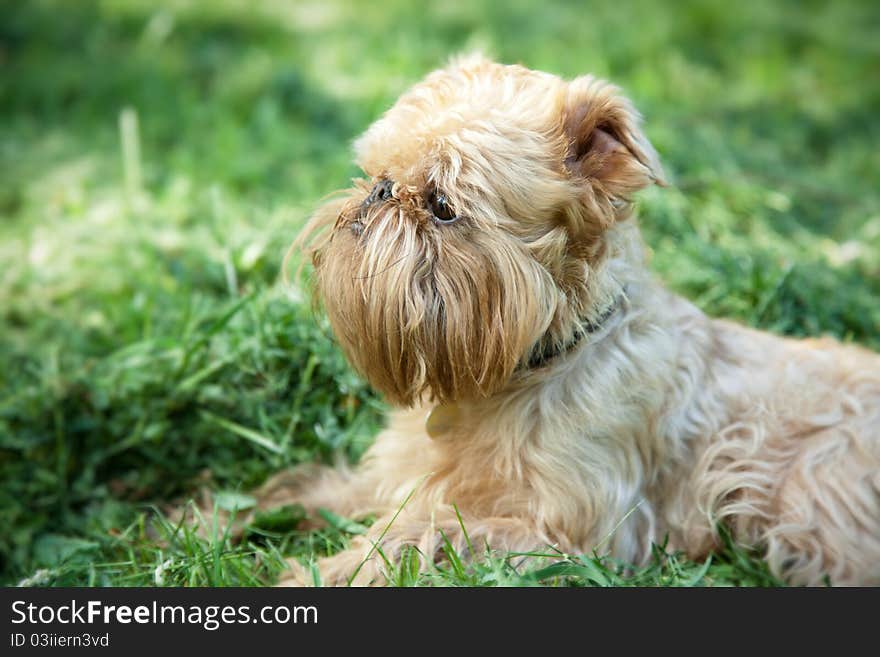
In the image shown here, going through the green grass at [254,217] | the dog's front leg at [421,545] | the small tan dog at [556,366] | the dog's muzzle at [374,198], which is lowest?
the dog's front leg at [421,545]

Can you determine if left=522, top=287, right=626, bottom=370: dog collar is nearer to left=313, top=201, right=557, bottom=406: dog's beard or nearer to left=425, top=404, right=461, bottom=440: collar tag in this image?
left=313, top=201, right=557, bottom=406: dog's beard

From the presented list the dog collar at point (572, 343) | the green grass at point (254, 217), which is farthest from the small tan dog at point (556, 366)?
the green grass at point (254, 217)

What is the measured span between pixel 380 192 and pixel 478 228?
34 cm

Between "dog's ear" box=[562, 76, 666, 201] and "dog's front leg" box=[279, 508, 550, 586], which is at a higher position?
"dog's ear" box=[562, 76, 666, 201]

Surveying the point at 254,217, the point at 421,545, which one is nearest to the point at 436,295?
the point at 421,545

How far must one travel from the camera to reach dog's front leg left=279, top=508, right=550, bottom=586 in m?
3.16

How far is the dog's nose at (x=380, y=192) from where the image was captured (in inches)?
120

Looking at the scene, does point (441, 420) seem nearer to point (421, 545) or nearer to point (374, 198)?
point (421, 545)

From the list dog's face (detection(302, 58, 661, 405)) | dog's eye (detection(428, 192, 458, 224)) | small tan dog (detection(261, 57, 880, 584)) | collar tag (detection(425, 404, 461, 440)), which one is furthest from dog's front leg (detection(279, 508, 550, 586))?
dog's eye (detection(428, 192, 458, 224))

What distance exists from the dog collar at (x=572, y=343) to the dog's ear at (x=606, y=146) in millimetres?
396

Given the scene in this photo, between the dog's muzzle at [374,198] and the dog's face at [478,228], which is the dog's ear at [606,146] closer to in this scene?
the dog's face at [478,228]

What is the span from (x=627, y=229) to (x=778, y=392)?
808 millimetres
